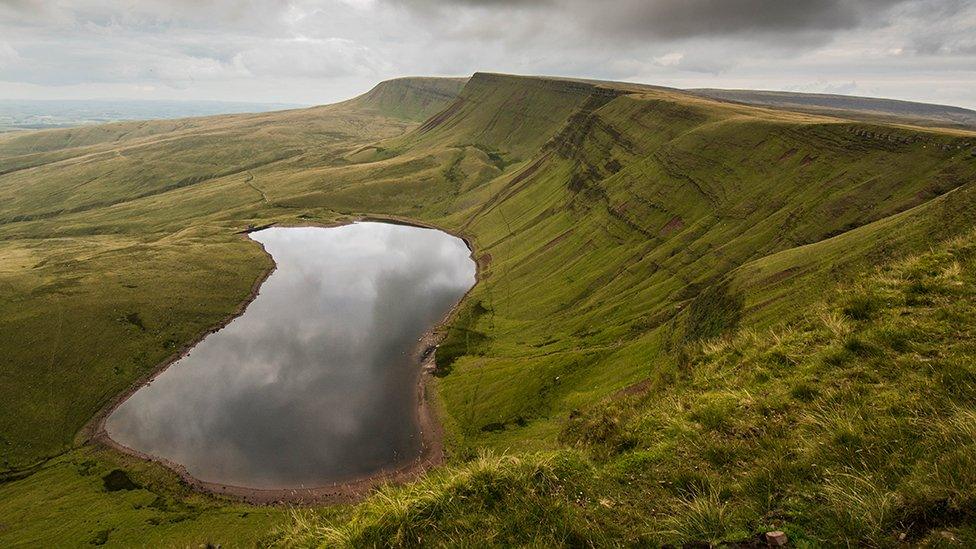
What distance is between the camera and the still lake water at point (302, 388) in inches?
2739

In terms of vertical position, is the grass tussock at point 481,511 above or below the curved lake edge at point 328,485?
above

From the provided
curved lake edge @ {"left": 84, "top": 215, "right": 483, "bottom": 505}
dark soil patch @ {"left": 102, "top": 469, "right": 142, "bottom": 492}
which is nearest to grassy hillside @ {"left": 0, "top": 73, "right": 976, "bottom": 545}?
→ dark soil patch @ {"left": 102, "top": 469, "right": 142, "bottom": 492}

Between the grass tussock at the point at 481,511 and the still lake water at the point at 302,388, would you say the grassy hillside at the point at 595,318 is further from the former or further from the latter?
the still lake water at the point at 302,388

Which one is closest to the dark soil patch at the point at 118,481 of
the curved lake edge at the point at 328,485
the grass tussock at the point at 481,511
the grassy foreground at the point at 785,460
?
the curved lake edge at the point at 328,485

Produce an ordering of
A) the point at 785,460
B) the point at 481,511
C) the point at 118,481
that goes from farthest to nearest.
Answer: the point at 118,481, the point at 481,511, the point at 785,460

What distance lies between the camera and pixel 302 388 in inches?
3376

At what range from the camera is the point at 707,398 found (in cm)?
1361

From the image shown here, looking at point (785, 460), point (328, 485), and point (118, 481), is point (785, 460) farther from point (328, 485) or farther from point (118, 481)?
point (118, 481)

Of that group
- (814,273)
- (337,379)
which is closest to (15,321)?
(337,379)

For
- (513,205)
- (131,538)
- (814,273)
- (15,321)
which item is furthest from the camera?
(513,205)

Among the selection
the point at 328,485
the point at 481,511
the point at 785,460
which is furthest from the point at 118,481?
the point at 785,460

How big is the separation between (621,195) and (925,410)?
13562cm

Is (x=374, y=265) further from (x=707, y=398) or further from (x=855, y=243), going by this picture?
(x=707, y=398)

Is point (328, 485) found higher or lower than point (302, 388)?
lower
